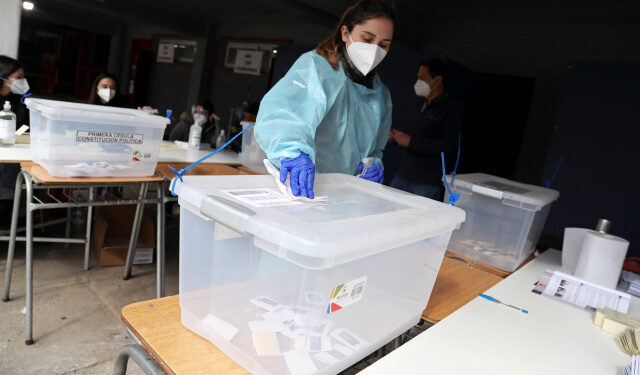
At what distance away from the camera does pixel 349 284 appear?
0.66 m

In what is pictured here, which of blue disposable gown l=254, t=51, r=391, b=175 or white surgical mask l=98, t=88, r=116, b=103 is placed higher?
blue disposable gown l=254, t=51, r=391, b=175

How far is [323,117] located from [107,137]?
48.4 inches

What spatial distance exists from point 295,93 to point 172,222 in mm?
3186

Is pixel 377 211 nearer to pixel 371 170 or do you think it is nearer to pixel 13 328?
pixel 371 170

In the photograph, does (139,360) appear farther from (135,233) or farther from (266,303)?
(135,233)

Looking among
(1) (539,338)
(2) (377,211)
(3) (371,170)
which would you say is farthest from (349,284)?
(3) (371,170)

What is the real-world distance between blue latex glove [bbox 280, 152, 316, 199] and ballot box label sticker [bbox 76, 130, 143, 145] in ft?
4.36

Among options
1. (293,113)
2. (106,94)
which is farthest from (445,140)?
(106,94)

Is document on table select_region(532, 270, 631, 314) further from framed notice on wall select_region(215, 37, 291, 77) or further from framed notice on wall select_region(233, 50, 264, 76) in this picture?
framed notice on wall select_region(233, 50, 264, 76)

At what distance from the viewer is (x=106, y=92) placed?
10.8 ft

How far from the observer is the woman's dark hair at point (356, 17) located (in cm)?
126

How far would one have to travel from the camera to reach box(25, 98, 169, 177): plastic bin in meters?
1.82

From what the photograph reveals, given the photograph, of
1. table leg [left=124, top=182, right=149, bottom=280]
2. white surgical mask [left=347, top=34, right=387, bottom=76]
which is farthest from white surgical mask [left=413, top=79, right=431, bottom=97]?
table leg [left=124, top=182, right=149, bottom=280]

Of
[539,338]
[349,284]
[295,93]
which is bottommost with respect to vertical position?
[539,338]
